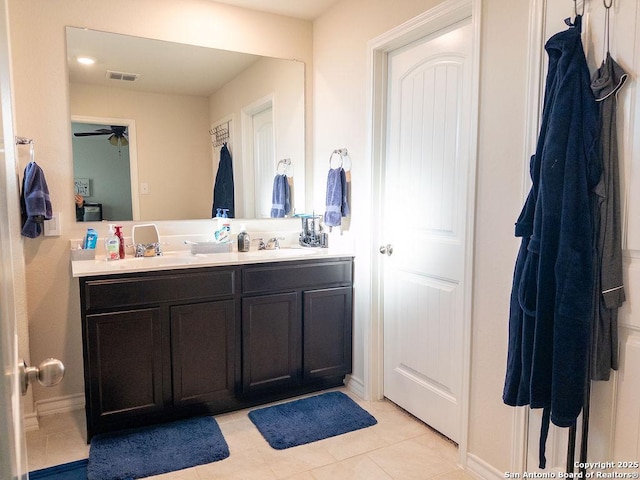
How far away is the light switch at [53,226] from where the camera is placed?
257 centimetres

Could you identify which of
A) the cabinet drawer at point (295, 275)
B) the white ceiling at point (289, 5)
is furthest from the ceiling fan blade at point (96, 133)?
the cabinet drawer at point (295, 275)

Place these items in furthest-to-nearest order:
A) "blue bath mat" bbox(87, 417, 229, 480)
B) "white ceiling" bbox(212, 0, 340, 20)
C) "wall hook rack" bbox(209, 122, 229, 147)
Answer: "wall hook rack" bbox(209, 122, 229, 147) → "white ceiling" bbox(212, 0, 340, 20) → "blue bath mat" bbox(87, 417, 229, 480)

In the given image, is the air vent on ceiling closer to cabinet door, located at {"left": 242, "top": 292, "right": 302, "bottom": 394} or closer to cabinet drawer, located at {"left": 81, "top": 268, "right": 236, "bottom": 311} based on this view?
cabinet drawer, located at {"left": 81, "top": 268, "right": 236, "bottom": 311}

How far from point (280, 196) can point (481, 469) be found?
6.68ft

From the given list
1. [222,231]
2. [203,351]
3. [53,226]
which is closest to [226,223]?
[222,231]

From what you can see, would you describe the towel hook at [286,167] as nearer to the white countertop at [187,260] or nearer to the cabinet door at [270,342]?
the white countertop at [187,260]

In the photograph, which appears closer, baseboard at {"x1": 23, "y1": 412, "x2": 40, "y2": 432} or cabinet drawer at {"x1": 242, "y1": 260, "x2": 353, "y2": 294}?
baseboard at {"x1": 23, "y1": 412, "x2": 40, "y2": 432}

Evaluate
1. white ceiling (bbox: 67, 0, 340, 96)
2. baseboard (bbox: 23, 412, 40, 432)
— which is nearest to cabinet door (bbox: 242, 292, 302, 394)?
baseboard (bbox: 23, 412, 40, 432)

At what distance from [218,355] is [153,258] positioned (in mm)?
675

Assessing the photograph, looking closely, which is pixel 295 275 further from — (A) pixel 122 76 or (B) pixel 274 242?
(A) pixel 122 76

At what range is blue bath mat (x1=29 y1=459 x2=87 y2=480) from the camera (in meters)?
2.04

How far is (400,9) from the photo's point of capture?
2.43m

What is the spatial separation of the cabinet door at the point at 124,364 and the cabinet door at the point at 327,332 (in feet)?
2.81

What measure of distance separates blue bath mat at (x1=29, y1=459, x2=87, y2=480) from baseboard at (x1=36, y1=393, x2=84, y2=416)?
0.62 metres
